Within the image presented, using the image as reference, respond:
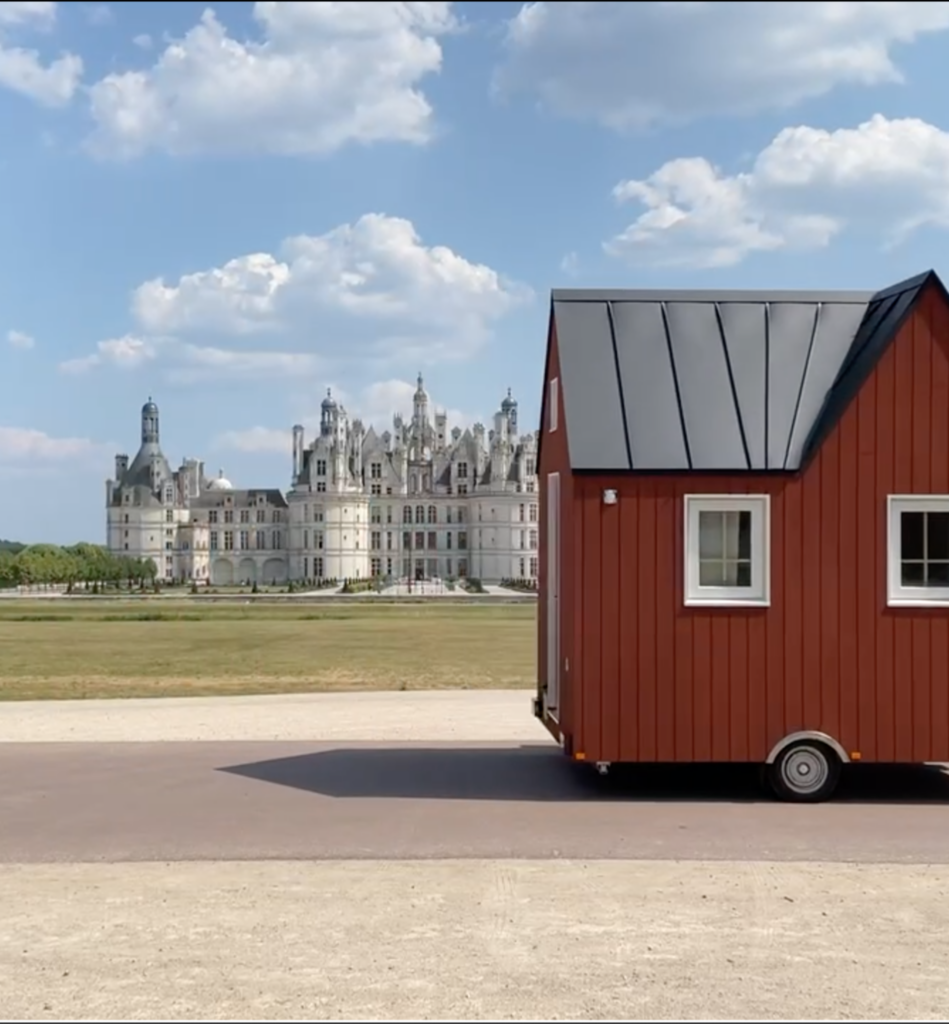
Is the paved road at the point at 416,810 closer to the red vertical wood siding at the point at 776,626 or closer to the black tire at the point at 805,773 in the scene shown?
the black tire at the point at 805,773

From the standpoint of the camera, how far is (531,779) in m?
12.1

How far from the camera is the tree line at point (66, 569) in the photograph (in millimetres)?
110625

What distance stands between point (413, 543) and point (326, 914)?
151517 millimetres

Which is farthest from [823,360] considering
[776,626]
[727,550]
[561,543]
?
[561,543]

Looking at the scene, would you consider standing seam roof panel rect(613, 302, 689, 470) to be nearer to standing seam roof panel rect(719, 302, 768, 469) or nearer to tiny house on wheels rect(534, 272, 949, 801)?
tiny house on wheels rect(534, 272, 949, 801)

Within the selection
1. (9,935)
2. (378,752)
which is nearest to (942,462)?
(378,752)

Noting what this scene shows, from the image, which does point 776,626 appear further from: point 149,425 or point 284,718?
point 149,425

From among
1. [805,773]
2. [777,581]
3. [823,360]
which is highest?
[823,360]

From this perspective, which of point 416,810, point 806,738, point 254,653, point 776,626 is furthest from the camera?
point 254,653

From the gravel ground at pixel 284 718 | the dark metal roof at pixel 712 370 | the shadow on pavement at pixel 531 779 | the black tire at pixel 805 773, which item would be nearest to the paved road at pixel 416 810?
the shadow on pavement at pixel 531 779

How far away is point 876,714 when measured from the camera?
1092cm

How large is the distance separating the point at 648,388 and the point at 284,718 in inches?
289

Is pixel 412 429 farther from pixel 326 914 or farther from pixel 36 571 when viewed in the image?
pixel 326 914

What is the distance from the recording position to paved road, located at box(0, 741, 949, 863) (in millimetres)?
9109
